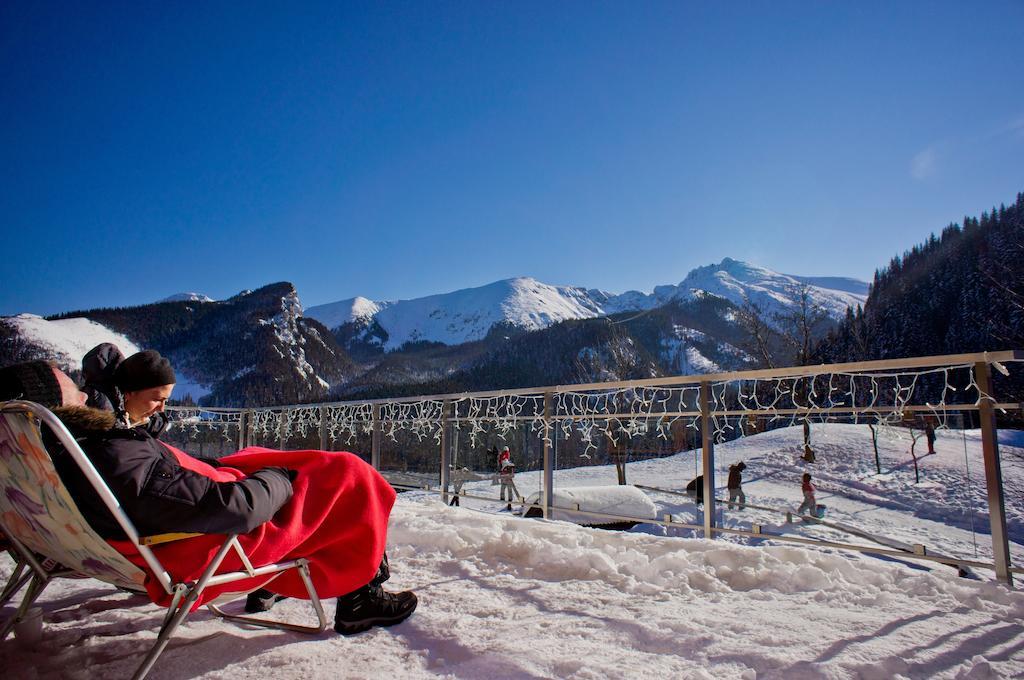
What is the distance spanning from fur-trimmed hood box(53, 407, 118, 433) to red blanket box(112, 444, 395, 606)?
0.43m

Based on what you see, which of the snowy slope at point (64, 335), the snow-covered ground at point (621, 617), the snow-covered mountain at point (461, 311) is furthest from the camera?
the snow-covered mountain at point (461, 311)

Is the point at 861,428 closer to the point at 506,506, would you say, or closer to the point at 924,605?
the point at 924,605

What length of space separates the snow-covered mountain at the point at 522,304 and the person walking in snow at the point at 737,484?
8415 cm

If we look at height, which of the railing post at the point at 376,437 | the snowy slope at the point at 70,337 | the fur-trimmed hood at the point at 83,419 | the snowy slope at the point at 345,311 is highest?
the snowy slope at the point at 345,311

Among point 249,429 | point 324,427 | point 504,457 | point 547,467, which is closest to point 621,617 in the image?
point 547,467

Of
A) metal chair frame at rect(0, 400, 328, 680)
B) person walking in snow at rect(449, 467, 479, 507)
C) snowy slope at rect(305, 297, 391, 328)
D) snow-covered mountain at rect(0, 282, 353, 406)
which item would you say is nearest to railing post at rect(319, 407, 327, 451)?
person walking in snow at rect(449, 467, 479, 507)

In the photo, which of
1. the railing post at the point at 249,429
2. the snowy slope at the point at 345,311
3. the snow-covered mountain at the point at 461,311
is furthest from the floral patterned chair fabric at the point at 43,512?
the snowy slope at the point at 345,311

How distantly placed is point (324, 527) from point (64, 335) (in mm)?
51306

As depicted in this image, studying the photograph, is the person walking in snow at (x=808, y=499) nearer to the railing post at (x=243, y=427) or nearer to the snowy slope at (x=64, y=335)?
the railing post at (x=243, y=427)

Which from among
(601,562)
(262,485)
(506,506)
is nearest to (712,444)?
(601,562)

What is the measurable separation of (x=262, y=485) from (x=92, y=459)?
380 millimetres

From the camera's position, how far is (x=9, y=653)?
1.64 meters

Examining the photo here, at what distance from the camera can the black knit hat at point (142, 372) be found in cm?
162

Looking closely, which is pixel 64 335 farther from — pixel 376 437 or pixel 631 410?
pixel 631 410
